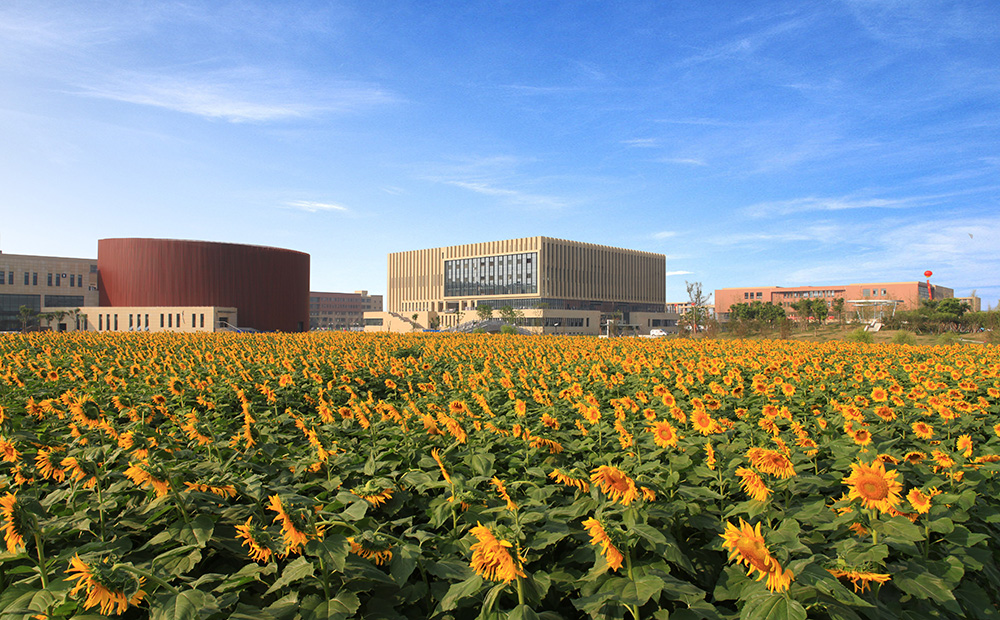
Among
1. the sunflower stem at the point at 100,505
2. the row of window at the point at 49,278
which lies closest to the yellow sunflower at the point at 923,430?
the sunflower stem at the point at 100,505

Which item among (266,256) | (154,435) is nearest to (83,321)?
(266,256)

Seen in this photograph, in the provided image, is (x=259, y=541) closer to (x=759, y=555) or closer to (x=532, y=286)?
(x=759, y=555)

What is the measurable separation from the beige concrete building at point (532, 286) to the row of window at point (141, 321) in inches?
1718

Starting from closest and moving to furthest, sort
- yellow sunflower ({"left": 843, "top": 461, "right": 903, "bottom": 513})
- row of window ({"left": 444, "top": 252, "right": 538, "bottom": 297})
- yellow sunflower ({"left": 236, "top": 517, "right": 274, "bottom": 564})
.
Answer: yellow sunflower ({"left": 236, "top": 517, "right": 274, "bottom": 564}) < yellow sunflower ({"left": 843, "top": 461, "right": 903, "bottom": 513}) < row of window ({"left": 444, "top": 252, "right": 538, "bottom": 297})

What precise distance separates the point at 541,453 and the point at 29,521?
298 cm

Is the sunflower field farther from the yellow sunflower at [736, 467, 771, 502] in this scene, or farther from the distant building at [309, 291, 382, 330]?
the distant building at [309, 291, 382, 330]

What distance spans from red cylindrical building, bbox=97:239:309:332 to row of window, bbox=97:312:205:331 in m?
2.68

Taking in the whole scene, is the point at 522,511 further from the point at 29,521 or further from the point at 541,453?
the point at 29,521

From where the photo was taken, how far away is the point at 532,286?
109 metres

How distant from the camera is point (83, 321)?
63.2 meters

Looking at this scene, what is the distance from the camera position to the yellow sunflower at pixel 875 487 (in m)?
2.78

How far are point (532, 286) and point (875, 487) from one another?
106351mm

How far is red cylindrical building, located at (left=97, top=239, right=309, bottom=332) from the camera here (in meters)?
61.2

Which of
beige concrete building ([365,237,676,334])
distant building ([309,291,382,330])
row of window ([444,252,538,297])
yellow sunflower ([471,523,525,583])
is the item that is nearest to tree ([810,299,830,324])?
beige concrete building ([365,237,676,334])
